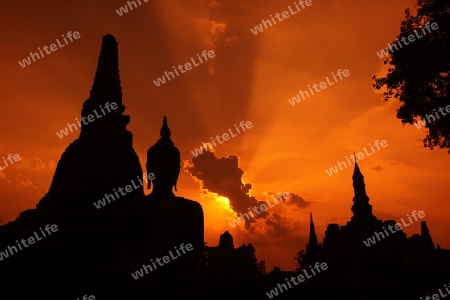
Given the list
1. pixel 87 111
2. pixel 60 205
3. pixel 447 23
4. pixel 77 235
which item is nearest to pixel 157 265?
pixel 77 235

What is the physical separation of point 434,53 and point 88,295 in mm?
14741

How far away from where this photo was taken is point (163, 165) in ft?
30.3

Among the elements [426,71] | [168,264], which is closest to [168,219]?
[168,264]

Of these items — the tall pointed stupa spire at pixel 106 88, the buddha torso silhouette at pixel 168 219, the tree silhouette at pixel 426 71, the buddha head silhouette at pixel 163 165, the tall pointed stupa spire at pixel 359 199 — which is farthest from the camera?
the tall pointed stupa spire at pixel 359 199

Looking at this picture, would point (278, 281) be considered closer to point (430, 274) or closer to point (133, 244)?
point (133, 244)

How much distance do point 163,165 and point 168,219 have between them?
1.66 meters

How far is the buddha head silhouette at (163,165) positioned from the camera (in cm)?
916

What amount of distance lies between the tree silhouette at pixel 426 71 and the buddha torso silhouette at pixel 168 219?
11109 millimetres

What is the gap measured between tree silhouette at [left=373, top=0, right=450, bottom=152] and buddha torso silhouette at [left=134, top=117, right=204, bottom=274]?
11.1 metres

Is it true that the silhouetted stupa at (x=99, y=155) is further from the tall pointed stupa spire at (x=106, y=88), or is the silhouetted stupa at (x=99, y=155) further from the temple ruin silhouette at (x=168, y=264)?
the temple ruin silhouette at (x=168, y=264)

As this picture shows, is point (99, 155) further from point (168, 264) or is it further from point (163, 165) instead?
point (168, 264)

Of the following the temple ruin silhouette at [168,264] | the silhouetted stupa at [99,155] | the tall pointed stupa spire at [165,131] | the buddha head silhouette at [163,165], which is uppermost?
the silhouetted stupa at [99,155]

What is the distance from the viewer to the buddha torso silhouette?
26.1 ft

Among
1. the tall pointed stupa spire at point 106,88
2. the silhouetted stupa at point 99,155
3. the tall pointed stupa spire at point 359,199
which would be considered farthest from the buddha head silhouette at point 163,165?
the tall pointed stupa spire at point 359,199
